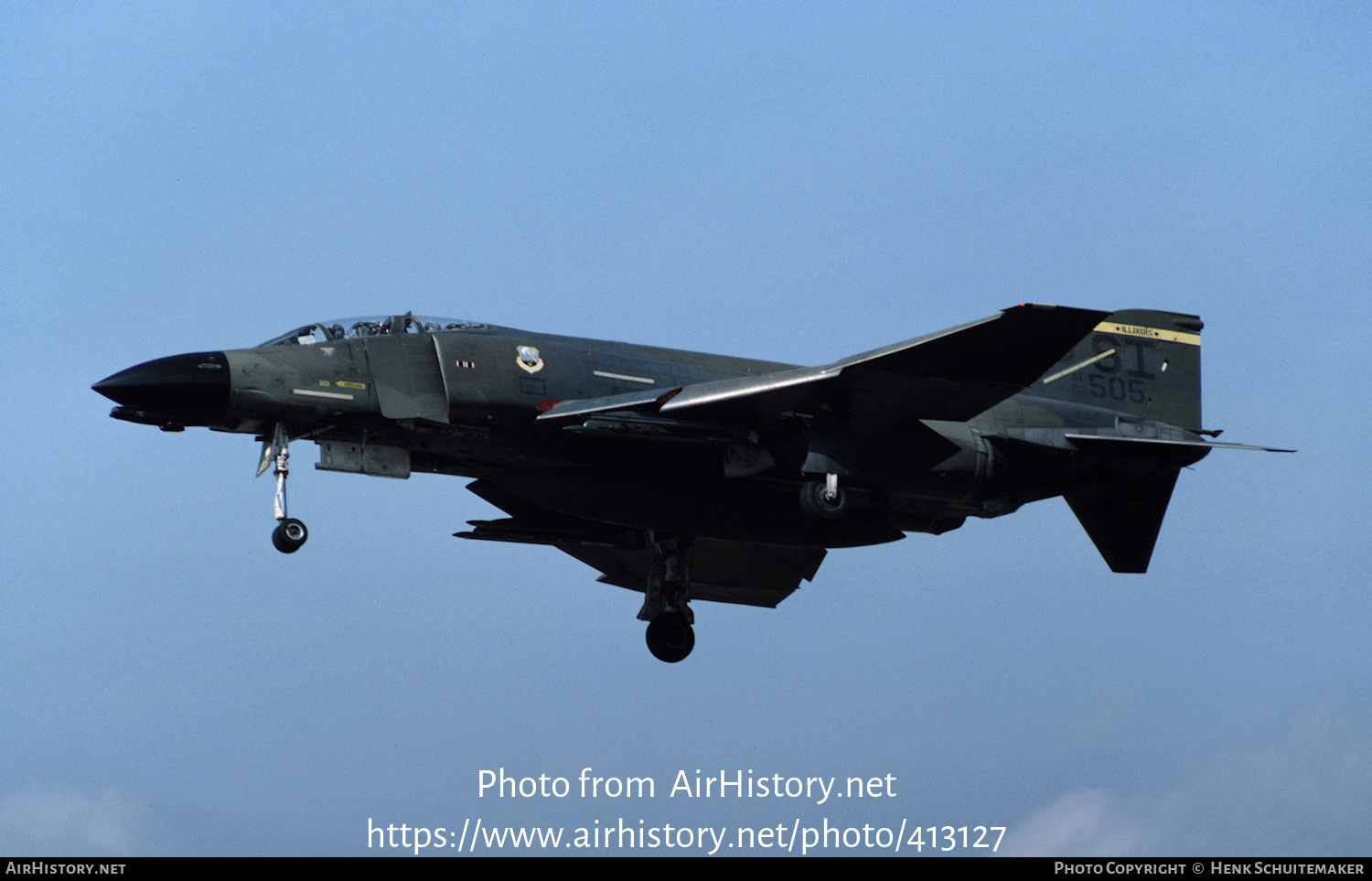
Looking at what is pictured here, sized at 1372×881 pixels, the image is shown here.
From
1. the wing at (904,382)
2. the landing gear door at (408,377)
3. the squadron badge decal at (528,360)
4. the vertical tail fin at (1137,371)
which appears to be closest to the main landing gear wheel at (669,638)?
the wing at (904,382)

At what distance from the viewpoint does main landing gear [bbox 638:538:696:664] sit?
29062 millimetres

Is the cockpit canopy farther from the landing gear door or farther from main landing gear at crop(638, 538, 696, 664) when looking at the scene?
main landing gear at crop(638, 538, 696, 664)

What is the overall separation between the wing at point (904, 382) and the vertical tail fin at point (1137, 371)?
3.56 metres

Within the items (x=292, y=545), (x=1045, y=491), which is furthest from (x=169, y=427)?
(x=1045, y=491)

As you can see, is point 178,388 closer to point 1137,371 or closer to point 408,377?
point 408,377

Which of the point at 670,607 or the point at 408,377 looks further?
the point at 670,607

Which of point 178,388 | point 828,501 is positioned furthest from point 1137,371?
point 178,388

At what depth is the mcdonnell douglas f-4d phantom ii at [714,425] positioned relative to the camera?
23.9m

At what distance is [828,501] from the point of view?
965 inches

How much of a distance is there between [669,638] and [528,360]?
21.2 feet

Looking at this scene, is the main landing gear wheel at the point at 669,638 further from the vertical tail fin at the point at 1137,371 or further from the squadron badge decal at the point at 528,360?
the vertical tail fin at the point at 1137,371

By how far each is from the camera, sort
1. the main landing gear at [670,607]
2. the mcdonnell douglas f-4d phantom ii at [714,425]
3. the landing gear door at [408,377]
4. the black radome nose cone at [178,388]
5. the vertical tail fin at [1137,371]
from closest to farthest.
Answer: the black radome nose cone at [178,388], the mcdonnell douglas f-4d phantom ii at [714,425], the landing gear door at [408,377], the vertical tail fin at [1137,371], the main landing gear at [670,607]

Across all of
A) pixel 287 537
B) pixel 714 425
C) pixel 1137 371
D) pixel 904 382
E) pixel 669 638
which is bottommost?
pixel 669 638

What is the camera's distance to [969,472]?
86.6ft
